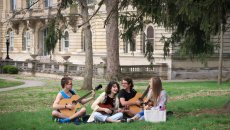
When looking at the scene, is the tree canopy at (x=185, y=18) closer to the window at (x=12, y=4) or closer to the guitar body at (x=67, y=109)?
the guitar body at (x=67, y=109)

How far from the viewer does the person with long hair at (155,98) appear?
38.7 ft

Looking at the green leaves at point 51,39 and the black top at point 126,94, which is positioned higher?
the green leaves at point 51,39

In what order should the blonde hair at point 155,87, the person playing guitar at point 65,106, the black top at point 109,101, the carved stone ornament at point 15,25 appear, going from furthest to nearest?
the carved stone ornament at point 15,25 < the black top at point 109,101 < the person playing guitar at point 65,106 < the blonde hair at point 155,87

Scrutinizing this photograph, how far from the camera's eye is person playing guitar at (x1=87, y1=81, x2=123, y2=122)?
11.8 metres

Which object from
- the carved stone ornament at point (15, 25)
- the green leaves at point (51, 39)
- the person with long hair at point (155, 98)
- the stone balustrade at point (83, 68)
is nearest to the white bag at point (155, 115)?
the person with long hair at point (155, 98)

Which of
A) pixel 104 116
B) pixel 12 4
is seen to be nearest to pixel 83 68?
pixel 104 116

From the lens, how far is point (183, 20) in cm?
1340

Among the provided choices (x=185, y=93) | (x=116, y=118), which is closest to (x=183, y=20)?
(x=116, y=118)

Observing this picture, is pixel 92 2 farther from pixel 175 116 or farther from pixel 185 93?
pixel 175 116

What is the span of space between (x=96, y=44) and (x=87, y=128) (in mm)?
34358

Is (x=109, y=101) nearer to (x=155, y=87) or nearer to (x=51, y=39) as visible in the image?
(x=155, y=87)

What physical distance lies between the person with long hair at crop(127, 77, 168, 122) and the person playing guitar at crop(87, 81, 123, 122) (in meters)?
0.37

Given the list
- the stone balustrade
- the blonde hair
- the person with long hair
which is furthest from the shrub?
the blonde hair

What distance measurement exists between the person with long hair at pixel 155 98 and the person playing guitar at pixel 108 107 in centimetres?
37
